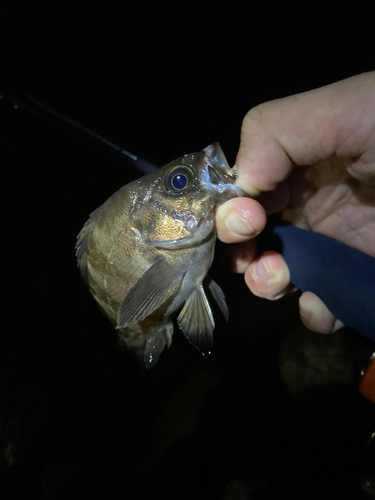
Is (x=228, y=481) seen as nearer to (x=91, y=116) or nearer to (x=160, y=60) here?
(x=91, y=116)

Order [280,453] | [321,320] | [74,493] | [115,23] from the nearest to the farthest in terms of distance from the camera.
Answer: [321,320] < [74,493] < [280,453] < [115,23]

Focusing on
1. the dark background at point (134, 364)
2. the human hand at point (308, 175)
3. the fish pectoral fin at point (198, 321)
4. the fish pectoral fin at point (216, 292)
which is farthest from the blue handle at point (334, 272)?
the dark background at point (134, 364)

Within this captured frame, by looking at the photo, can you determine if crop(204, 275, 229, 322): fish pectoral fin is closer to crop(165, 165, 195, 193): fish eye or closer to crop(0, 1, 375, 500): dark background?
crop(165, 165, 195, 193): fish eye

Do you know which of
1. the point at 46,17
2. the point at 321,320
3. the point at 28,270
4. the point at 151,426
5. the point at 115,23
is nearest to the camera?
the point at 321,320

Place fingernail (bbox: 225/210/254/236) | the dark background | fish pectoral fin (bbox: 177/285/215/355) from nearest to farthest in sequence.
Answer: fingernail (bbox: 225/210/254/236) < fish pectoral fin (bbox: 177/285/215/355) < the dark background

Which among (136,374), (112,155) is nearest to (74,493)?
(136,374)

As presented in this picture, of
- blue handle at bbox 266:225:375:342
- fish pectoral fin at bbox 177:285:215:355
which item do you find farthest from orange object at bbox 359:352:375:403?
fish pectoral fin at bbox 177:285:215:355

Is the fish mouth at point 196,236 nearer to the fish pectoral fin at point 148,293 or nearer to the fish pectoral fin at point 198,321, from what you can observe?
the fish pectoral fin at point 148,293

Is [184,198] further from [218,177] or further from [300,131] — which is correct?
[300,131]
